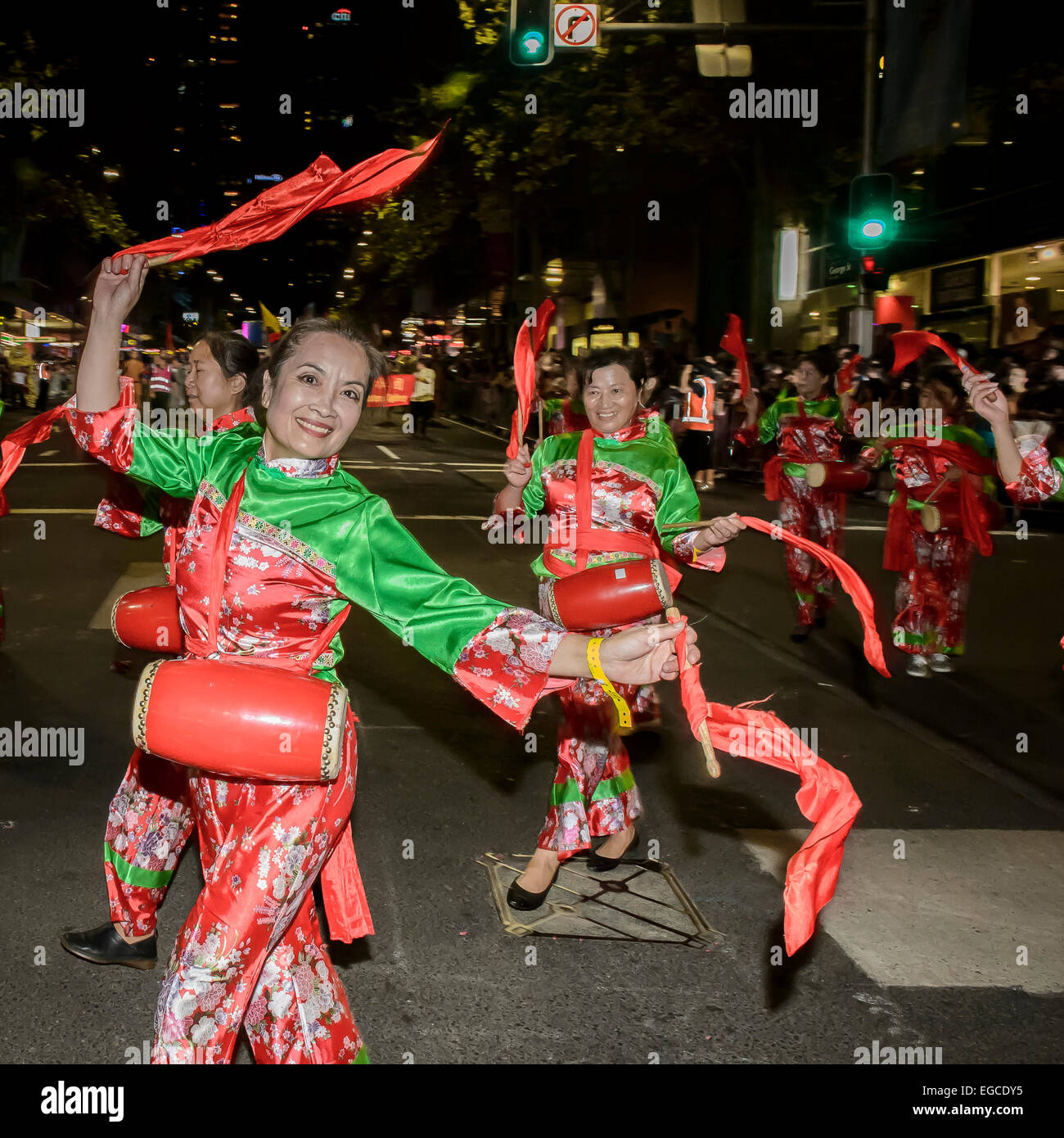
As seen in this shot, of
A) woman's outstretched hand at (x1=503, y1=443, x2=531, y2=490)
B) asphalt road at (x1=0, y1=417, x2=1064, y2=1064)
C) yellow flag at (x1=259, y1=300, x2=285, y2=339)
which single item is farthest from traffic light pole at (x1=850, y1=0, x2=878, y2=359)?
woman's outstretched hand at (x1=503, y1=443, x2=531, y2=490)

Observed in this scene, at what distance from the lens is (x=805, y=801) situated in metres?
2.34

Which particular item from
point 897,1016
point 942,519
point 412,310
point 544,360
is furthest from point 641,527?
point 412,310

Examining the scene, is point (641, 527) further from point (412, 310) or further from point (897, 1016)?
point (412, 310)

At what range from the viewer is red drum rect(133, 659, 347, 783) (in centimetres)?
227

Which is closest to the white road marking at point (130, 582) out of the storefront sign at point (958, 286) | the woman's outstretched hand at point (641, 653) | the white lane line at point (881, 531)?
the woman's outstretched hand at point (641, 653)

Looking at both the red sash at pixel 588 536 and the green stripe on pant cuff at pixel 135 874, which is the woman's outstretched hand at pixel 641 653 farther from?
the red sash at pixel 588 536

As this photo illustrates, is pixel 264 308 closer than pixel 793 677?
Yes

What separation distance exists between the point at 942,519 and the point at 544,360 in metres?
5.53

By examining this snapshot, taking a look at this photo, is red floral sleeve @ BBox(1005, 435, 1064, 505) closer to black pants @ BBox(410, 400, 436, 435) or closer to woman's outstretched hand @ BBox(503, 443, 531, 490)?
woman's outstretched hand @ BBox(503, 443, 531, 490)

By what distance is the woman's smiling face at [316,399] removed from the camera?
8.44 feet

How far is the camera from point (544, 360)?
12.3 m

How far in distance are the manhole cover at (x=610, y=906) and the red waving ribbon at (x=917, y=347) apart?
2.03 m

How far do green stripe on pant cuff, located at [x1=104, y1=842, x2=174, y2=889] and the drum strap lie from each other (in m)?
1.13
